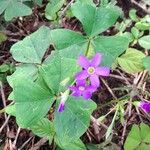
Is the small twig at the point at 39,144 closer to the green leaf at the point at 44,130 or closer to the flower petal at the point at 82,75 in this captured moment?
the green leaf at the point at 44,130

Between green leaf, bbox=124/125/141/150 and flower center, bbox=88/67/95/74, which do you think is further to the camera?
green leaf, bbox=124/125/141/150

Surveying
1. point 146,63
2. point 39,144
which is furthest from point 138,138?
point 39,144

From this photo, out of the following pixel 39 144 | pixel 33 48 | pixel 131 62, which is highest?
pixel 33 48

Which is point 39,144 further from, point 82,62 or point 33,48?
point 82,62

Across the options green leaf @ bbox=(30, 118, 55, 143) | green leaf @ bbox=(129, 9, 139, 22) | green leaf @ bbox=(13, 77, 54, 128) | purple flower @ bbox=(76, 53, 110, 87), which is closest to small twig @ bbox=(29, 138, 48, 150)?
green leaf @ bbox=(30, 118, 55, 143)

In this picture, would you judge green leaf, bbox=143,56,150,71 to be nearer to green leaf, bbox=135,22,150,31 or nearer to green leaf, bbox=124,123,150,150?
green leaf, bbox=124,123,150,150

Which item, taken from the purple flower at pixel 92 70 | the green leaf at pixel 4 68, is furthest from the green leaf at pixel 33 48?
the green leaf at pixel 4 68
